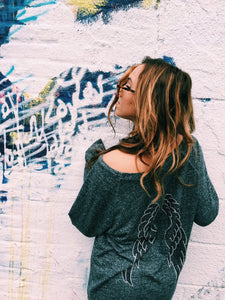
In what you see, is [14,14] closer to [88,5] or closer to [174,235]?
[88,5]

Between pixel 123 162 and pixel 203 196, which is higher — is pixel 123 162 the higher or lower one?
the higher one

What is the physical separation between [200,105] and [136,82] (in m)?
0.48

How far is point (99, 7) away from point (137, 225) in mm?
1061

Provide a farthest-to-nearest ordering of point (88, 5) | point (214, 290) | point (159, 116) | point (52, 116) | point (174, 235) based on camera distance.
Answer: point (214, 290), point (52, 116), point (88, 5), point (174, 235), point (159, 116)

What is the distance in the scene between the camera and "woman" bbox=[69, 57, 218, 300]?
3.48 ft

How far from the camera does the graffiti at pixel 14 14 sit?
1.36 metres

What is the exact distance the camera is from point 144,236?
115 centimetres

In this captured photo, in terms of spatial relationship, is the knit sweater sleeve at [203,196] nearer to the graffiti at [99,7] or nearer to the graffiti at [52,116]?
the graffiti at [52,116]

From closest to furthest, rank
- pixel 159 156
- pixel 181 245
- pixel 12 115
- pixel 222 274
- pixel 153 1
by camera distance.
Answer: pixel 159 156, pixel 181 245, pixel 153 1, pixel 12 115, pixel 222 274

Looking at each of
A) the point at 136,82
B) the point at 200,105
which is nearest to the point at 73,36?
the point at 136,82

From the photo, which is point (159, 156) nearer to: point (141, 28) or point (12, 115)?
point (141, 28)

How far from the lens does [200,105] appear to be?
4.67ft

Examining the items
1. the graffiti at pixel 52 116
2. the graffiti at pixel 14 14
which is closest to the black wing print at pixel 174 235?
the graffiti at pixel 52 116

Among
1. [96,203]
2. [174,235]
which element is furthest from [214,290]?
[96,203]
